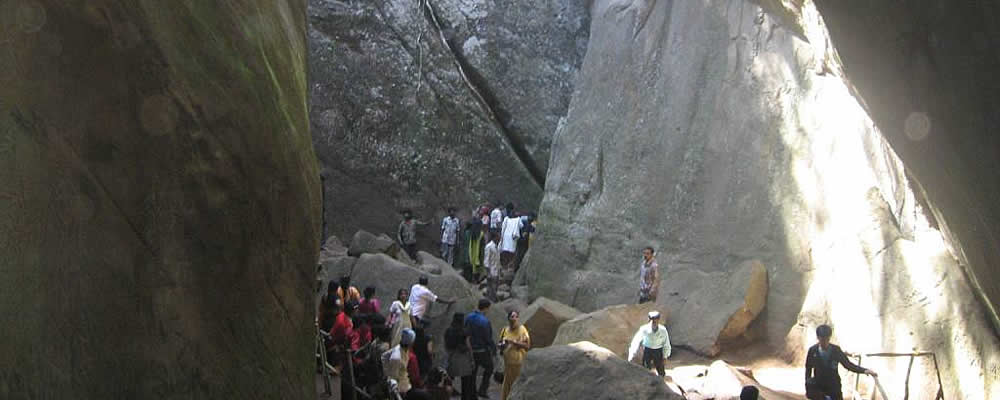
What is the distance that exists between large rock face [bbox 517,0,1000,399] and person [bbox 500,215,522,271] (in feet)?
3.00

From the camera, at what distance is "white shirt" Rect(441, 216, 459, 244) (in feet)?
67.1

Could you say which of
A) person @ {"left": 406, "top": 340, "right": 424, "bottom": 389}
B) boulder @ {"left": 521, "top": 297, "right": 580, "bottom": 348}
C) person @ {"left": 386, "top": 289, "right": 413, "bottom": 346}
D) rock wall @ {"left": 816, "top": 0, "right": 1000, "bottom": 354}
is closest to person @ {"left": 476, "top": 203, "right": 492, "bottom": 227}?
boulder @ {"left": 521, "top": 297, "right": 580, "bottom": 348}

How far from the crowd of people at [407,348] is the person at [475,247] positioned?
7.05 metres

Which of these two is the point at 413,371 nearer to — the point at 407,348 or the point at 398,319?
the point at 407,348

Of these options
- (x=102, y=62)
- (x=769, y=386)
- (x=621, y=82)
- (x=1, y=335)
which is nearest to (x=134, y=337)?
(x=1, y=335)

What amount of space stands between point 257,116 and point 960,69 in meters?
3.89

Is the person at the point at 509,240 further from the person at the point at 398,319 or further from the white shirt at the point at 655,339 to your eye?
the white shirt at the point at 655,339

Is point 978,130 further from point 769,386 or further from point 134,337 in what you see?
point 769,386

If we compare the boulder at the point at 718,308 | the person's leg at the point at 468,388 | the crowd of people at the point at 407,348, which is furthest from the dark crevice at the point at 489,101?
the person's leg at the point at 468,388

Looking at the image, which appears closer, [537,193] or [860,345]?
[860,345]

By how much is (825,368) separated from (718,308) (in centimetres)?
438

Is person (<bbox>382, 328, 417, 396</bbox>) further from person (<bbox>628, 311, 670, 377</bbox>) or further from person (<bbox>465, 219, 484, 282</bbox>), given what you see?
person (<bbox>465, 219, 484, 282</bbox>)

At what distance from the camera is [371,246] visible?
18.3m

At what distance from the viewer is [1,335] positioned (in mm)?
5359
